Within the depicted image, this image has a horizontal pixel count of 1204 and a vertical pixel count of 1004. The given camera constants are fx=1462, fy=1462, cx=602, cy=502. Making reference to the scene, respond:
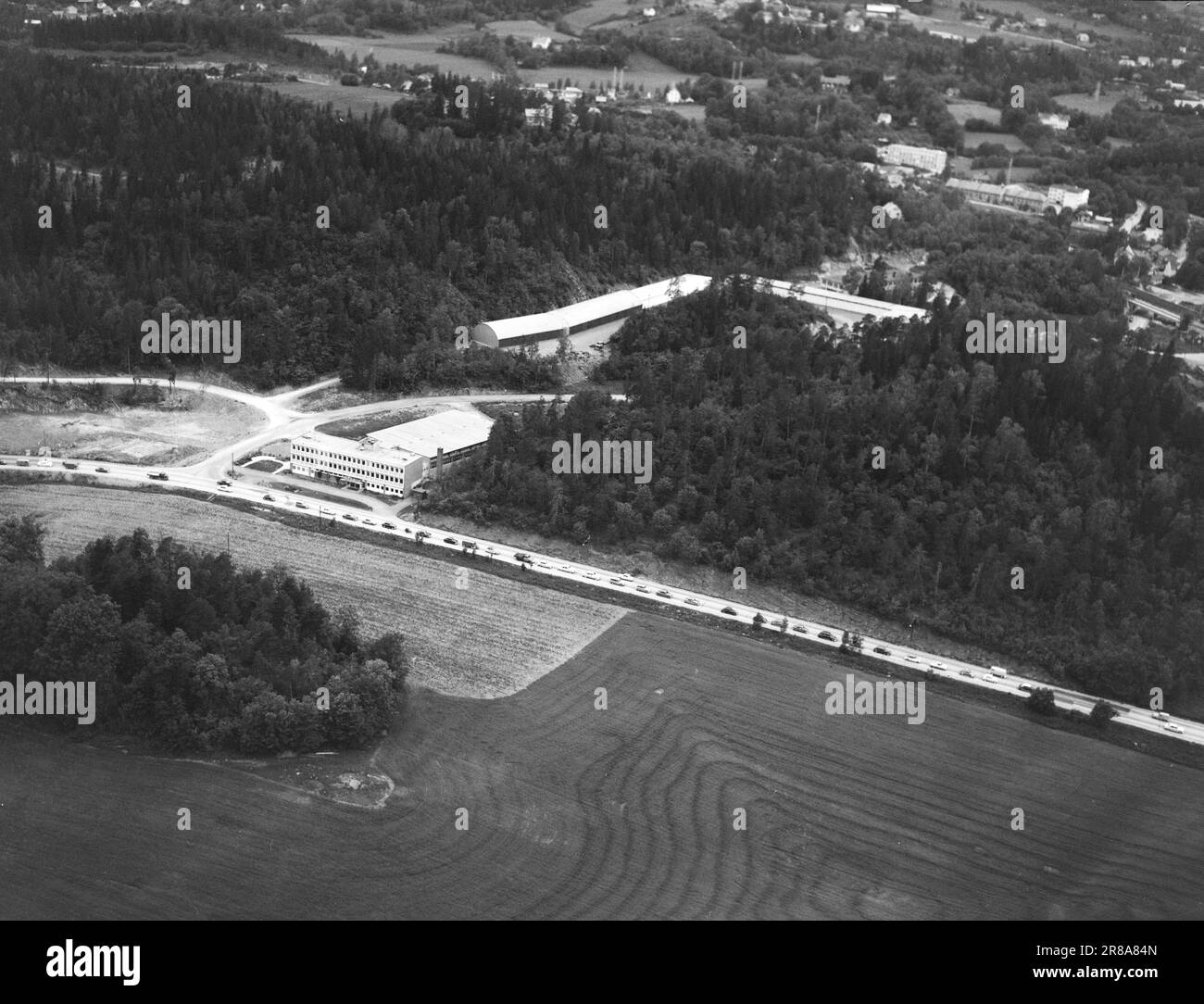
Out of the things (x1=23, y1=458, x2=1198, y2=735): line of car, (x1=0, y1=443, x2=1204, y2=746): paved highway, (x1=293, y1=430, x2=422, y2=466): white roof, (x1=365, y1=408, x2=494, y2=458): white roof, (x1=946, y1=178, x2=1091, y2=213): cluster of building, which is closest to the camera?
(x1=0, y1=443, x2=1204, y2=746): paved highway

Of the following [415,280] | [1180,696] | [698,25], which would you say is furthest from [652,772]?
[698,25]

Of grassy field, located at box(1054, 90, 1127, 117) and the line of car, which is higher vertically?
grassy field, located at box(1054, 90, 1127, 117)

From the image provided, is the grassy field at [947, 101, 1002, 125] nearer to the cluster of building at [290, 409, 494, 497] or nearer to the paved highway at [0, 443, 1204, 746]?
the cluster of building at [290, 409, 494, 497]

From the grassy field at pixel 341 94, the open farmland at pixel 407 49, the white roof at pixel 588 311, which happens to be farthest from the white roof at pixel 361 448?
the open farmland at pixel 407 49

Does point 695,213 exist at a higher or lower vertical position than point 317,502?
higher

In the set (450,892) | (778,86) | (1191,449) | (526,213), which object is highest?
(778,86)

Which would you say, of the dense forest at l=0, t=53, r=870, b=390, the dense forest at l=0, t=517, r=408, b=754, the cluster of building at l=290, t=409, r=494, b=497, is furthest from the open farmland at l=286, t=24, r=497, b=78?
the dense forest at l=0, t=517, r=408, b=754

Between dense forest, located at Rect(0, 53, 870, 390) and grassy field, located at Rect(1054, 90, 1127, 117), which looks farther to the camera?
grassy field, located at Rect(1054, 90, 1127, 117)

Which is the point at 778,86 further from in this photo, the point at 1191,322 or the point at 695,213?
the point at 1191,322
